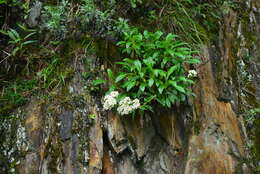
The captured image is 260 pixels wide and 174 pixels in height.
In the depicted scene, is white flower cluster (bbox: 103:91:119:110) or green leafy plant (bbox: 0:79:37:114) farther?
green leafy plant (bbox: 0:79:37:114)

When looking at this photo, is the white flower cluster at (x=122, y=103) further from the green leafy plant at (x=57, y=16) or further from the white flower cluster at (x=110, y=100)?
the green leafy plant at (x=57, y=16)

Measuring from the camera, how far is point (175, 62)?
387 cm

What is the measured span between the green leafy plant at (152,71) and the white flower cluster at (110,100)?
0.16 meters

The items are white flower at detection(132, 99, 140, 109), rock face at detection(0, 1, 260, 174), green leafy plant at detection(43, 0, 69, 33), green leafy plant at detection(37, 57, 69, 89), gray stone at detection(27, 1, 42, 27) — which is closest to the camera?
white flower at detection(132, 99, 140, 109)

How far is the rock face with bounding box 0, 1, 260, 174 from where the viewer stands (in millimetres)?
3662

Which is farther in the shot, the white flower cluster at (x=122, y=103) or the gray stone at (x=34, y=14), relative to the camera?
the gray stone at (x=34, y=14)

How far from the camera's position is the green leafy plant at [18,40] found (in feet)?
13.8

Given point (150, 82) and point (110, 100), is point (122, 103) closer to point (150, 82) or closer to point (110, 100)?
point (110, 100)

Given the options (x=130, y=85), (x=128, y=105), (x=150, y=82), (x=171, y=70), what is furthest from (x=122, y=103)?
(x=171, y=70)

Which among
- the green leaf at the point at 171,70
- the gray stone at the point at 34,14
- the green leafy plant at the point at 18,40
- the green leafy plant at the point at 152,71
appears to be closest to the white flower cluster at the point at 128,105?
the green leafy plant at the point at 152,71

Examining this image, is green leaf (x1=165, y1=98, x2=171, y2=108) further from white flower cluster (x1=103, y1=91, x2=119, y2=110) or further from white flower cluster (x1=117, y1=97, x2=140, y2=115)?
white flower cluster (x1=103, y1=91, x2=119, y2=110)

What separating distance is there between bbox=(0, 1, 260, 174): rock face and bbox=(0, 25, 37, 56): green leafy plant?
2.70 feet

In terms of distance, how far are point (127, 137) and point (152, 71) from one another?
95cm

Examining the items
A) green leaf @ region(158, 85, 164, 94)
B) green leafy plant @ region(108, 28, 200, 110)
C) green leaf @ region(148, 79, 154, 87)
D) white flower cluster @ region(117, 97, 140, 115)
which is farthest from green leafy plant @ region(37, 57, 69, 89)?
green leaf @ region(158, 85, 164, 94)
